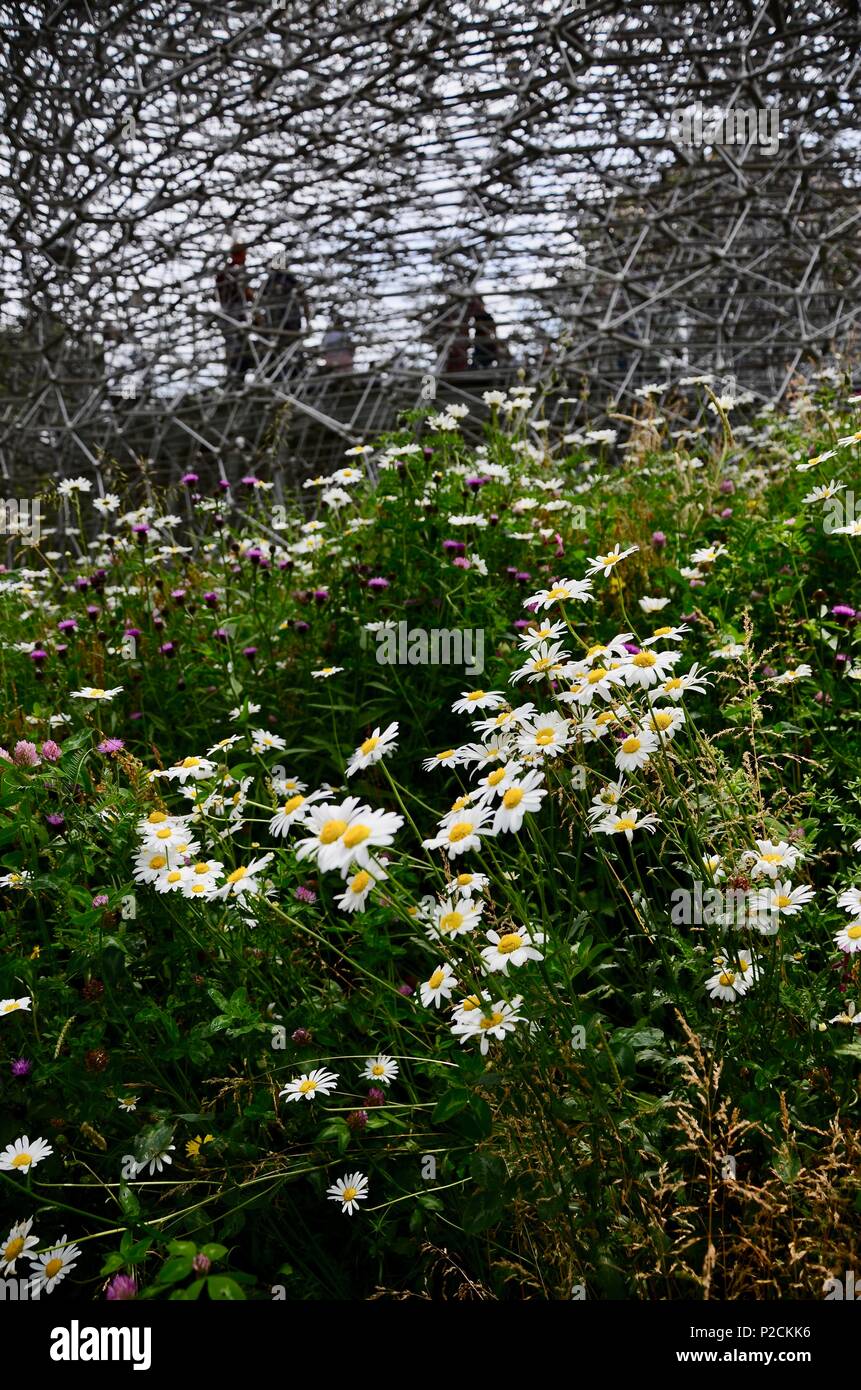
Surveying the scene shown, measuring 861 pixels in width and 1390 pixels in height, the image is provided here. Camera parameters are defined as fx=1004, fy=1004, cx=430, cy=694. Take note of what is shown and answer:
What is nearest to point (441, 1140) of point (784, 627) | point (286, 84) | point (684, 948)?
point (684, 948)

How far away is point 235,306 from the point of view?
8.12 metres

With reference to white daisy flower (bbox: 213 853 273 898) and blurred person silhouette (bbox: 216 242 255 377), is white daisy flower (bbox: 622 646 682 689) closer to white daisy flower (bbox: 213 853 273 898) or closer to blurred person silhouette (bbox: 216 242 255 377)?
white daisy flower (bbox: 213 853 273 898)

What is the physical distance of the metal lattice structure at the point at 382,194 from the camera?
7.43 meters

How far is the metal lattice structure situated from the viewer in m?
7.43

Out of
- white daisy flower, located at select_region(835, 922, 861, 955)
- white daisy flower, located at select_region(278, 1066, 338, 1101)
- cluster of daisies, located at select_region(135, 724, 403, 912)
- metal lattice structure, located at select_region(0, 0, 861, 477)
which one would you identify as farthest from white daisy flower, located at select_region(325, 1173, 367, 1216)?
metal lattice structure, located at select_region(0, 0, 861, 477)

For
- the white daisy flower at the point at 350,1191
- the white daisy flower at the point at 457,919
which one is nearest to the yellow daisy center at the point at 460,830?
the white daisy flower at the point at 457,919

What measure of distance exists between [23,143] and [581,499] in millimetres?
7417

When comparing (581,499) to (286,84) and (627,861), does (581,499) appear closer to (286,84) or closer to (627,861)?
(627,861)

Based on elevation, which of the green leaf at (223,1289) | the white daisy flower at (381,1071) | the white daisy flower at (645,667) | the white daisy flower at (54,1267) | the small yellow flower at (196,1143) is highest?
the white daisy flower at (645,667)

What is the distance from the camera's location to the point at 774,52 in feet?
28.0

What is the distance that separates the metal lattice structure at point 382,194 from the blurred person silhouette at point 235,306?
7 centimetres

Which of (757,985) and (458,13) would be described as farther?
(458,13)

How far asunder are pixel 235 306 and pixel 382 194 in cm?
153

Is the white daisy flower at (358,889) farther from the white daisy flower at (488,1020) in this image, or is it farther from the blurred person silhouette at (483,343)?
the blurred person silhouette at (483,343)
